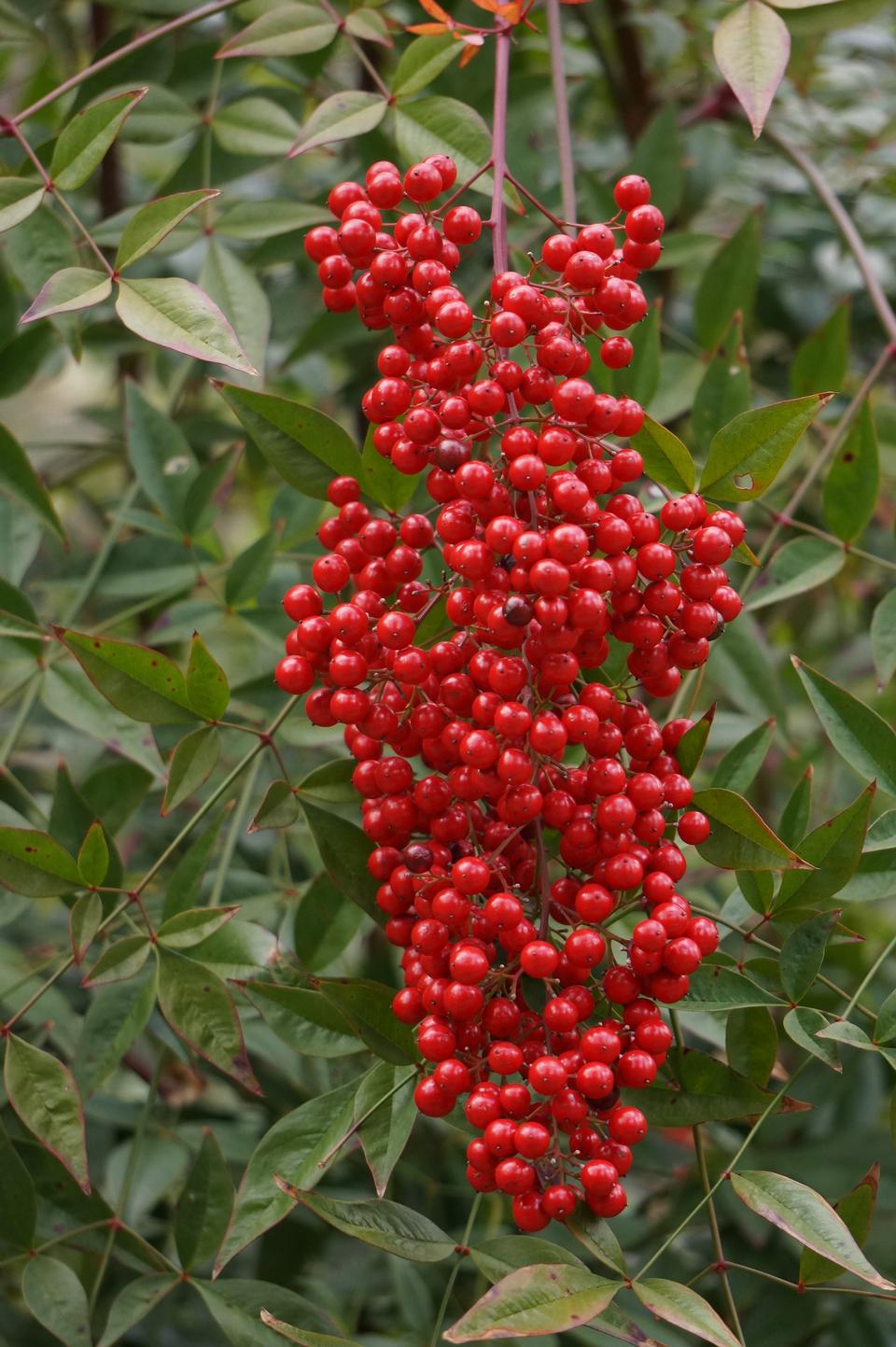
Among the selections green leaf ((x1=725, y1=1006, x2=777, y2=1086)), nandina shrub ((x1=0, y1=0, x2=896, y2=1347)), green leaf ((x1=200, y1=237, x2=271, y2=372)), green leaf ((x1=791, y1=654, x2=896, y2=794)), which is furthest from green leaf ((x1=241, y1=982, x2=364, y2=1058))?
green leaf ((x1=200, y1=237, x2=271, y2=372))

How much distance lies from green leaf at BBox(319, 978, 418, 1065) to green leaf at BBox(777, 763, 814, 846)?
262 mm

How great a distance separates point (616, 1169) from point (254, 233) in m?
0.78

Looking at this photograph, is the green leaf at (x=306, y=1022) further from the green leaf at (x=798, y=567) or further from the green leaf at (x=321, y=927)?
the green leaf at (x=798, y=567)

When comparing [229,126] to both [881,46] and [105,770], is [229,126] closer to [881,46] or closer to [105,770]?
[105,770]

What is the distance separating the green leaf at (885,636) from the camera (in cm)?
90

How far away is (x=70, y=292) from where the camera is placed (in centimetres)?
75

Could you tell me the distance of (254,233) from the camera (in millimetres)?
1062

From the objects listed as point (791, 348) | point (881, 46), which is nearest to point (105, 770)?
point (791, 348)

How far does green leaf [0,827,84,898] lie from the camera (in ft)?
2.62

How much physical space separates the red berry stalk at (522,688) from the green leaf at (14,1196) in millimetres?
311

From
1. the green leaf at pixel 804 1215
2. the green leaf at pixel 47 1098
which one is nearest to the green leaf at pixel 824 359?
the green leaf at pixel 804 1215

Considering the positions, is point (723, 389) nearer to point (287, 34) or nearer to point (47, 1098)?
point (287, 34)

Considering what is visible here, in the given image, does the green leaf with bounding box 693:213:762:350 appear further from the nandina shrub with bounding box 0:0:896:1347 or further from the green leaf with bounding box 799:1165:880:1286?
the green leaf with bounding box 799:1165:880:1286

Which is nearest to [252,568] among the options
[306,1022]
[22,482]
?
[22,482]
